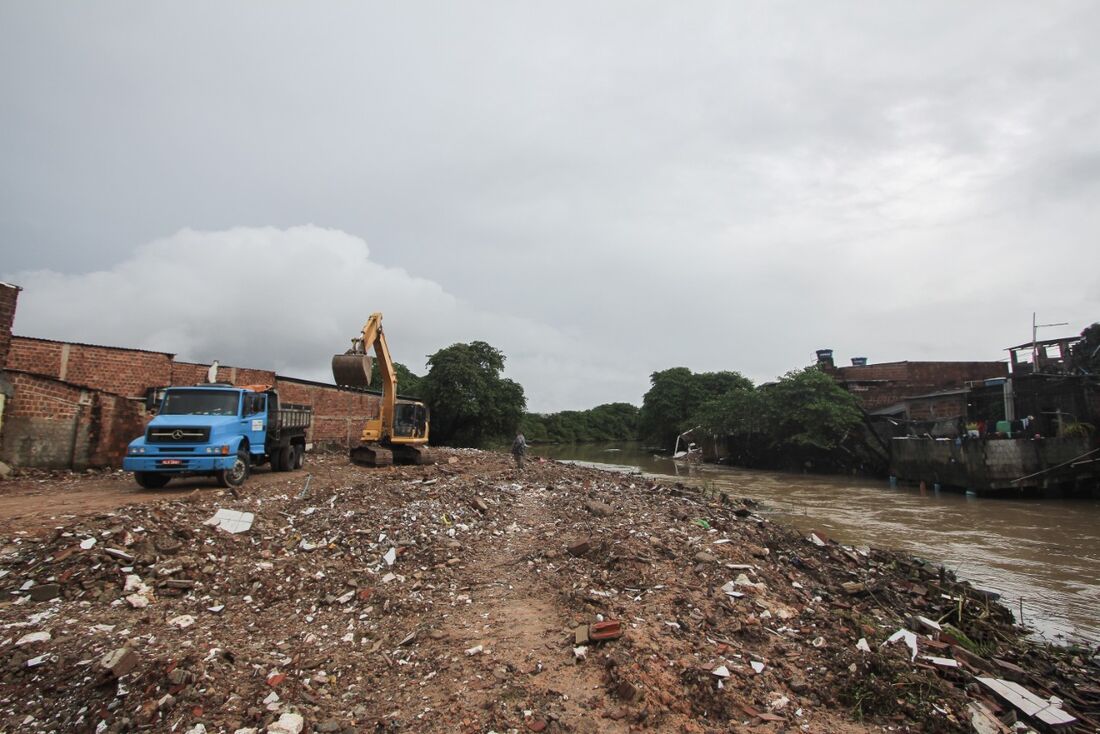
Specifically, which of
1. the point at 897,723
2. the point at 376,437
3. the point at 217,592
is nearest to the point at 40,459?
the point at 376,437

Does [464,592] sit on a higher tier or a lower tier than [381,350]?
lower

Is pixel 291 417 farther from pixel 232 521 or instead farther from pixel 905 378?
pixel 905 378

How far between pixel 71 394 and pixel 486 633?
14.7 metres

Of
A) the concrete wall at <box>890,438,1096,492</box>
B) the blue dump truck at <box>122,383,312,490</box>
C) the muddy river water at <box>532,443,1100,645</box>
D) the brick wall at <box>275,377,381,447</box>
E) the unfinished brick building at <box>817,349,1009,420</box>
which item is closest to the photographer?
the muddy river water at <box>532,443,1100,645</box>

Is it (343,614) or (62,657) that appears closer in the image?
(62,657)

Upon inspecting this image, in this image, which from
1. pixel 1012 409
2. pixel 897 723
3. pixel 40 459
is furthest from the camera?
pixel 1012 409

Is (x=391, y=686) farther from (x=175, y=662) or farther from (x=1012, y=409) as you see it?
(x=1012, y=409)

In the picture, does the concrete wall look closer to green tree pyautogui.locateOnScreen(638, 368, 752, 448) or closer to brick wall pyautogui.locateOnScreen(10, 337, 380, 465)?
green tree pyautogui.locateOnScreen(638, 368, 752, 448)

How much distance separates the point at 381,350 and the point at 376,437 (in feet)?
9.10

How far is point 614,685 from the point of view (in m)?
3.90

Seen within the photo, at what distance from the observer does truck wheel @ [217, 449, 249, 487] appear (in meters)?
11.1

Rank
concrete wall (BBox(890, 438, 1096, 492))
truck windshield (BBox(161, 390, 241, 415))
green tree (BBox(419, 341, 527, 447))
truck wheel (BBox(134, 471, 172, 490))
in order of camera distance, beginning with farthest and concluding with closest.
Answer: green tree (BBox(419, 341, 527, 447)), concrete wall (BBox(890, 438, 1096, 492)), truck windshield (BBox(161, 390, 241, 415)), truck wheel (BBox(134, 471, 172, 490))

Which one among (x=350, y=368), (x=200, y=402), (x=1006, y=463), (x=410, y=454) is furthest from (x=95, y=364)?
(x=1006, y=463)

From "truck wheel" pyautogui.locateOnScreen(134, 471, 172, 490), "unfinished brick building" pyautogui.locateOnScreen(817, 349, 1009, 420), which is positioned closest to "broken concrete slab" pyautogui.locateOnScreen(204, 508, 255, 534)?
"truck wheel" pyautogui.locateOnScreen(134, 471, 172, 490)
